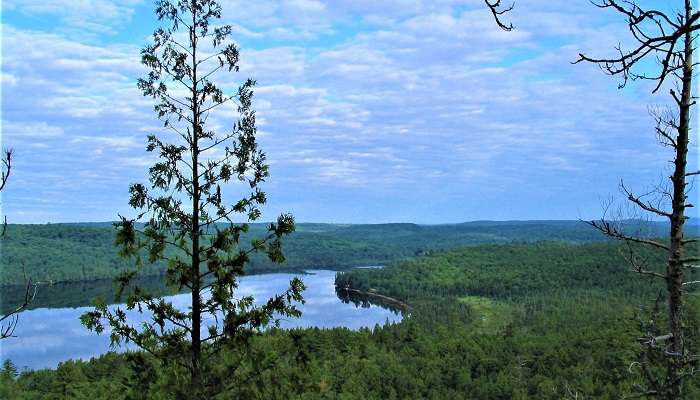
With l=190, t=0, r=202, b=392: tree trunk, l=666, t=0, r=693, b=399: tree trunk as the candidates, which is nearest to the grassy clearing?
l=190, t=0, r=202, b=392: tree trunk

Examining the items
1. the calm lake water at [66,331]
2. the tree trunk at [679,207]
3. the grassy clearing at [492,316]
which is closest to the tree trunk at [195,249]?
the tree trunk at [679,207]

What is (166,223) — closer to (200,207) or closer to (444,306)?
(200,207)

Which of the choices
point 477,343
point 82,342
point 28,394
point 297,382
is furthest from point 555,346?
point 82,342

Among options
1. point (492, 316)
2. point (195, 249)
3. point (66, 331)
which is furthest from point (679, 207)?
point (492, 316)

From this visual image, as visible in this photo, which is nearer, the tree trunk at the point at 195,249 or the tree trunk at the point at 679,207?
the tree trunk at the point at 679,207

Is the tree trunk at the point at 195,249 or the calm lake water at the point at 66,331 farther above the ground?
the tree trunk at the point at 195,249

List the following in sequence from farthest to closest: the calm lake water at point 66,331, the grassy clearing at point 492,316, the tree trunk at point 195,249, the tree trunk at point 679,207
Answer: the grassy clearing at point 492,316 < the calm lake water at point 66,331 < the tree trunk at point 195,249 < the tree trunk at point 679,207

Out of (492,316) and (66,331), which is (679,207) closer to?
(66,331)

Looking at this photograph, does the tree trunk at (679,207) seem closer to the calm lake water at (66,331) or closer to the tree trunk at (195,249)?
the tree trunk at (195,249)

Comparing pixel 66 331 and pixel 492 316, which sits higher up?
pixel 66 331

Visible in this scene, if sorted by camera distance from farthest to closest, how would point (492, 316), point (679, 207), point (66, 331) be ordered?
point (492, 316) → point (66, 331) → point (679, 207)

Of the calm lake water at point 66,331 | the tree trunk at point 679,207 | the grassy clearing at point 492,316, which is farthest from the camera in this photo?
the grassy clearing at point 492,316

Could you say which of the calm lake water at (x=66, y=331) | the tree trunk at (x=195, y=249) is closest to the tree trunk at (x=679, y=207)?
the tree trunk at (x=195, y=249)

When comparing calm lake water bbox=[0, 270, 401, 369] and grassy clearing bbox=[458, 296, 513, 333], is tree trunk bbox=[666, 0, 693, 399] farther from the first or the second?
grassy clearing bbox=[458, 296, 513, 333]
